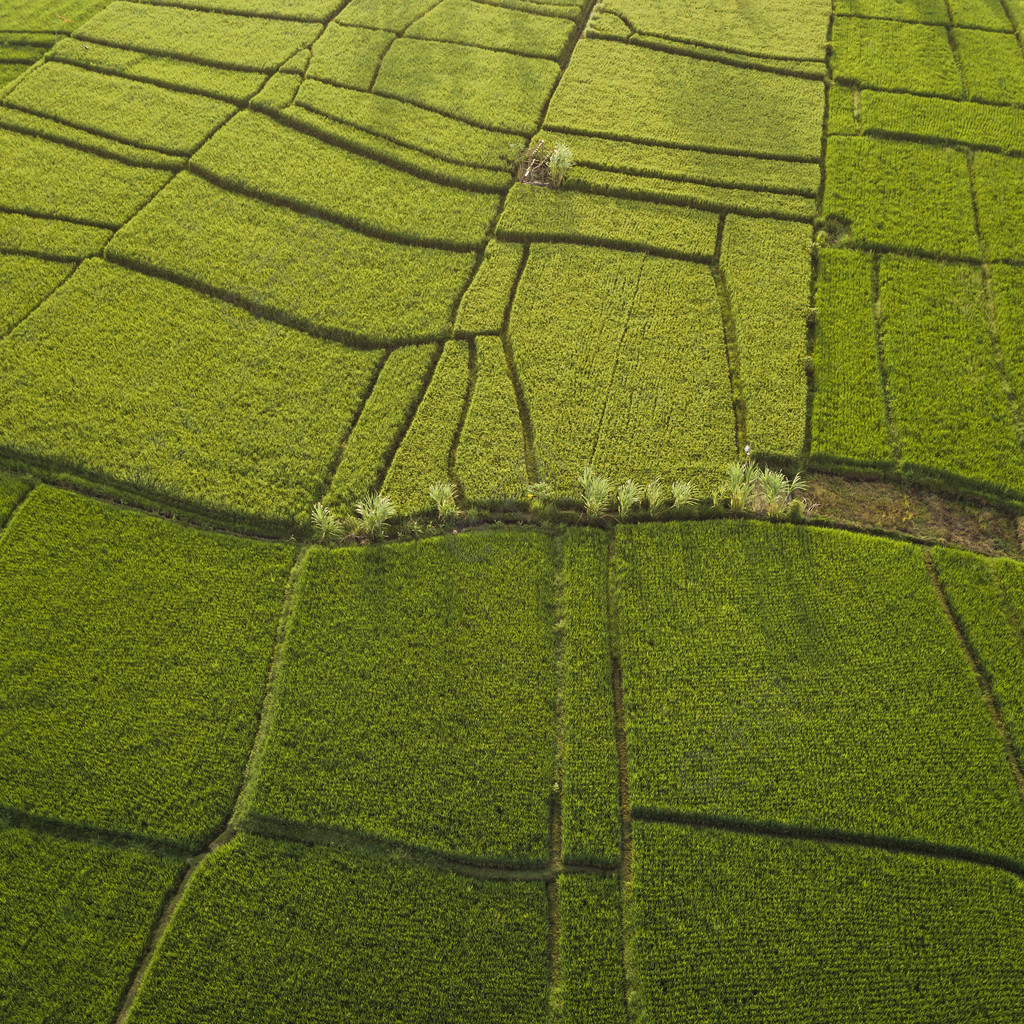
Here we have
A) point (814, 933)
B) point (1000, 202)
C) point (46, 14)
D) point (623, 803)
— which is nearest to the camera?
point (814, 933)

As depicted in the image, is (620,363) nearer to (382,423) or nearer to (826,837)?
(382,423)

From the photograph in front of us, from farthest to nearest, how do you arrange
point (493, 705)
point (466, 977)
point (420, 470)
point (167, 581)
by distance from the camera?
1. point (420, 470)
2. point (167, 581)
3. point (493, 705)
4. point (466, 977)

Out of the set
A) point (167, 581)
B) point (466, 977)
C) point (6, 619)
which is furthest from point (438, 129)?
point (466, 977)

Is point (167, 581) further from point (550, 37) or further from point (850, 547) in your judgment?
point (550, 37)

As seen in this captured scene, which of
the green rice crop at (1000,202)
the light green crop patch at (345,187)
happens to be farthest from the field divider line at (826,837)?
the green rice crop at (1000,202)

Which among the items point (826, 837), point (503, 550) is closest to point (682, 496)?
point (503, 550)

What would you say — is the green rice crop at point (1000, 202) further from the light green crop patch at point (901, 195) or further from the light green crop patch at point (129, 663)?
the light green crop patch at point (129, 663)
